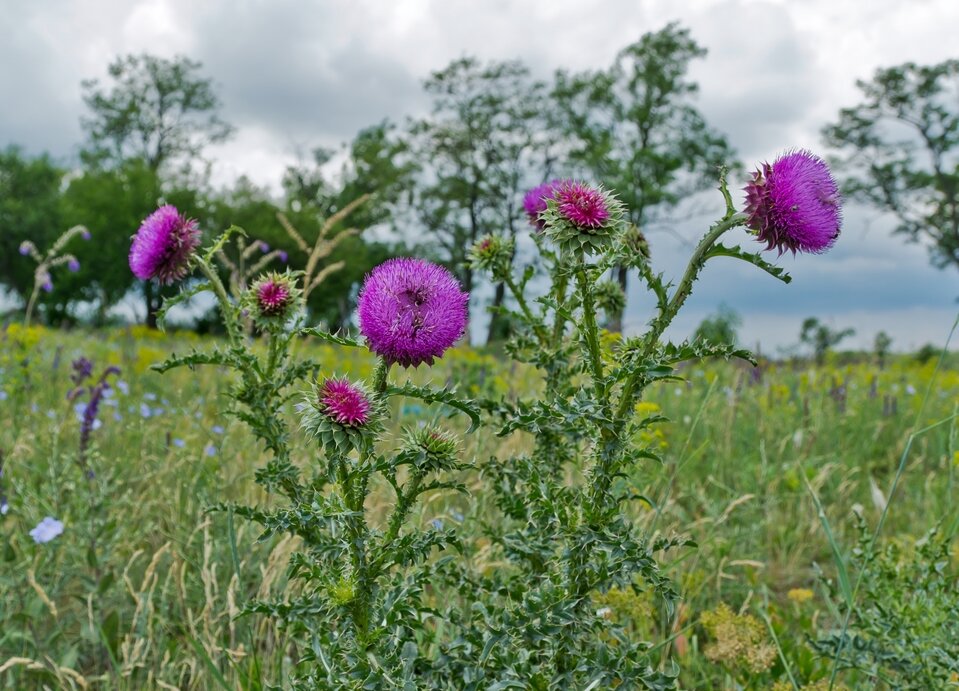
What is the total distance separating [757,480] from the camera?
14.9ft

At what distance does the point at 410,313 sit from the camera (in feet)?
4.88

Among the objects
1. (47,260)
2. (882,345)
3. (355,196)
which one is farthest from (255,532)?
(355,196)

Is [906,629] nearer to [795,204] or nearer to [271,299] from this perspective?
[795,204]

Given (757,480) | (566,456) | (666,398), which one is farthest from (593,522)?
(666,398)

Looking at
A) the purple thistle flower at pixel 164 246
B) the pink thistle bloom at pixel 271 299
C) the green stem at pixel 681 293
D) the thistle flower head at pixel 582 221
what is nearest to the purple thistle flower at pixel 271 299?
the pink thistle bloom at pixel 271 299

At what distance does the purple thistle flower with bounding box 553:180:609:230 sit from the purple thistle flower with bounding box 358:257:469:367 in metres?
0.31

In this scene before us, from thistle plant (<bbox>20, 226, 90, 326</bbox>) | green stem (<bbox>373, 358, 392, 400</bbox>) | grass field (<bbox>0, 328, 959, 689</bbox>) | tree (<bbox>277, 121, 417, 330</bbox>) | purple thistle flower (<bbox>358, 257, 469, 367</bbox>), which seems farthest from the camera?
tree (<bbox>277, 121, 417, 330</bbox>)

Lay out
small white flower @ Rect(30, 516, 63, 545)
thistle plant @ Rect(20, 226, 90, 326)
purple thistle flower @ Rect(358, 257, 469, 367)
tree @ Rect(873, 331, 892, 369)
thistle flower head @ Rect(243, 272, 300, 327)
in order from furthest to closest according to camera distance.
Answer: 1. tree @ Rect(873, 331, 892, 369)
2. thistle plant @ Rect(20, 226, 90, 326)
3. small white flower @ Rect(30, 516, 63, 545)
4. thistle flower head @ Rect(243, 272, 300, 327)
5. purple thistle flower @ Rect(358, 257, 469, 367)

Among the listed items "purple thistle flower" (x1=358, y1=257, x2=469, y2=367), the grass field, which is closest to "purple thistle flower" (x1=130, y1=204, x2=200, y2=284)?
the grass field

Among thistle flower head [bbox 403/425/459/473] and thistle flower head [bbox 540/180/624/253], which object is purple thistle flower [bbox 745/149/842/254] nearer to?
thistle flower head [bbox 540/180/624/253]

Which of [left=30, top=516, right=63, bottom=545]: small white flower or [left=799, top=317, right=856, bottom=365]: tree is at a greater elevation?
[left=799, top=317, right=856, bottom=365]: tree

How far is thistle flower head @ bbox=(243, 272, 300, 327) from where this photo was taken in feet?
6.19

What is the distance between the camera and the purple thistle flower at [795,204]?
1571mm

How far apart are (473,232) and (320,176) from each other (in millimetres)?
9875
